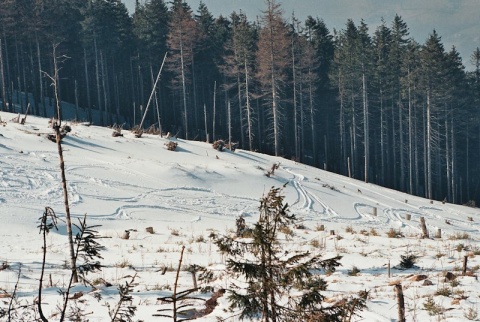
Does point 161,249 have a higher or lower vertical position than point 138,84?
lower

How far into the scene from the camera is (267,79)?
4300cm

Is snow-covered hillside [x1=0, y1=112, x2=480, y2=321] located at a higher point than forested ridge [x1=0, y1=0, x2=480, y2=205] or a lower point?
lower

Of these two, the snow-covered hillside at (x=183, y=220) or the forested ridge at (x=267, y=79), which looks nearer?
the snow-covered hillside at (x=183, y=220)

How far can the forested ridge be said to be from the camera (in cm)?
4462

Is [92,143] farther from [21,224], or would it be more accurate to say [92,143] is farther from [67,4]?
[67,4]

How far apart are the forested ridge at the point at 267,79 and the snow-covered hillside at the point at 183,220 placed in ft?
59.0

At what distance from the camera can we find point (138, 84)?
5644cm

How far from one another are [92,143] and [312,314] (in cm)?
2176

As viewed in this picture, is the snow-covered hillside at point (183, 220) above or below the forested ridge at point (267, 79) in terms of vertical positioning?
below

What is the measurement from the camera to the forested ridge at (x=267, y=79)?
44.6m

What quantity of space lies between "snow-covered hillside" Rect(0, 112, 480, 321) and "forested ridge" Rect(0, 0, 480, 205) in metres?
18.0

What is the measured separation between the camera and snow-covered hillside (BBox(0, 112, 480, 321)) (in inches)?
274

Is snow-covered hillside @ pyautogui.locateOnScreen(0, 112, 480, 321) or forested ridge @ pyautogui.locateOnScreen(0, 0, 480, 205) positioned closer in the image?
snow-covered hillside @ pyautogui.locateOnScreen(0, 112, 480, 321)

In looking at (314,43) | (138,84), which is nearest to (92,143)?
(138,84)
